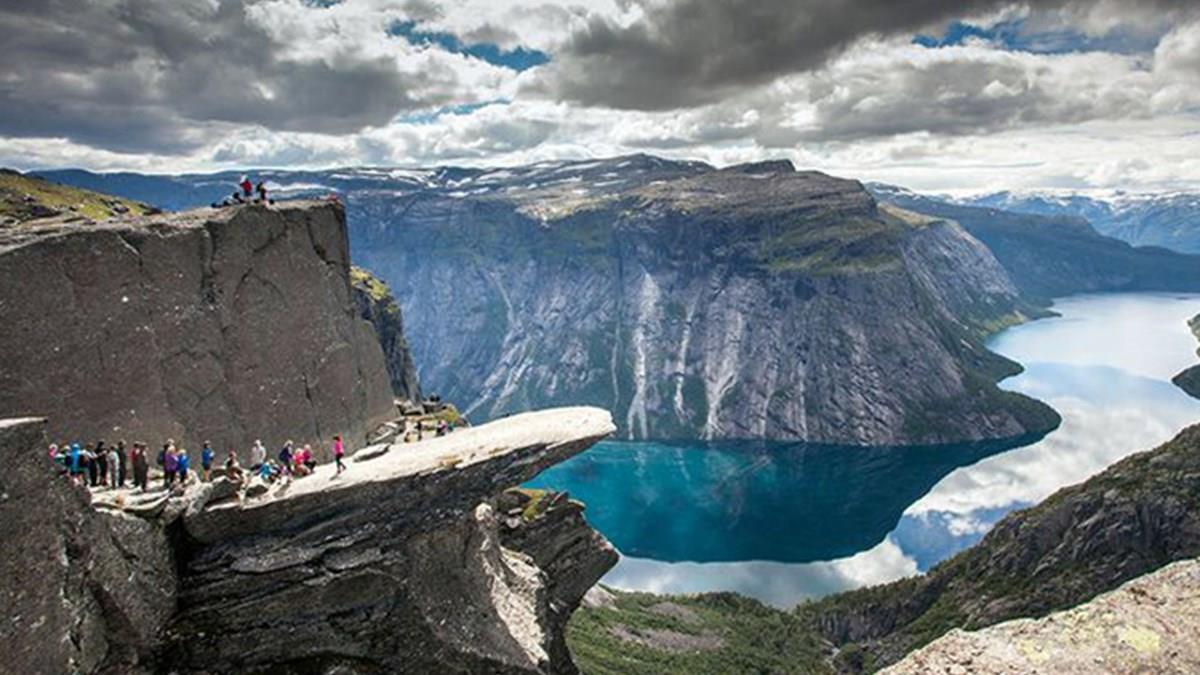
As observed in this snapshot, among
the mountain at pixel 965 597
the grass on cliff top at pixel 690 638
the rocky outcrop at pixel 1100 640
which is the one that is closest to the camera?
the rocky outcrop at pixel 1100 640

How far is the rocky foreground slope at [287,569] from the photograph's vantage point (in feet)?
74.5

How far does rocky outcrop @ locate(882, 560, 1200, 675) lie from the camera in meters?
13.7

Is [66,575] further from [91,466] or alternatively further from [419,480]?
[419,480]

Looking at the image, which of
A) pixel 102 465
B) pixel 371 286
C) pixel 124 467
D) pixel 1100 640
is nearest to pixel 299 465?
pixel 124 467

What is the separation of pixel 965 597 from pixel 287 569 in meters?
144

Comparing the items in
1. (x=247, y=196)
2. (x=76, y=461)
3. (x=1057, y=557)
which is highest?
(x=247, y=196)

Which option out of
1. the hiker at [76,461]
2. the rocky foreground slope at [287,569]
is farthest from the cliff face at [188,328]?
the rocky foreground slope at [287,569]

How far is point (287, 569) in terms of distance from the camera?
30656 millimetres

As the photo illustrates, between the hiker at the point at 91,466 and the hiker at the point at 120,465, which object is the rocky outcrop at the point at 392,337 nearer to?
the hiker at the point at 120,465

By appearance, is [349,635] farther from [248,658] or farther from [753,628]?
[753,628]

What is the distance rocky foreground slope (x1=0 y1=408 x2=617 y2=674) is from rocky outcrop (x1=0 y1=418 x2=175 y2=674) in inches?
2.0

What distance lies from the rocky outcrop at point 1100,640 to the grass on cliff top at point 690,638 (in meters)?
102

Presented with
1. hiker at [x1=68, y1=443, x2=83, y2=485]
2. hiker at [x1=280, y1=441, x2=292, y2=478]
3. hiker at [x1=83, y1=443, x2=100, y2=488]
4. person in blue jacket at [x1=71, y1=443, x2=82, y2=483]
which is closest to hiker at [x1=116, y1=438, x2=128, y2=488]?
hiker at [x1=83, y1=443, x2=100, y2=488]

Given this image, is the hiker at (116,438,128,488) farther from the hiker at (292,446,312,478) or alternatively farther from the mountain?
the mountain
